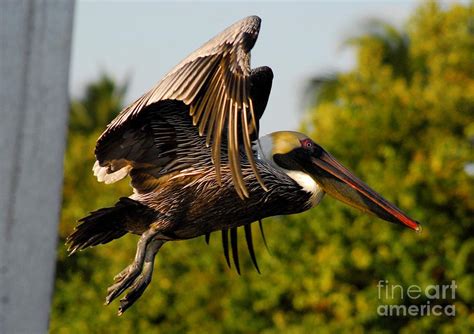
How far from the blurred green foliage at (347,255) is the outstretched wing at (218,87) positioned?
37.6 ft

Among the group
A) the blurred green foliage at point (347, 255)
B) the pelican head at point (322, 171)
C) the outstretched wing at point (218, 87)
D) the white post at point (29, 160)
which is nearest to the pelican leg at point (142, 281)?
the outstretched wing at point (218, 87)

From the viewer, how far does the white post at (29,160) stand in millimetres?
2939

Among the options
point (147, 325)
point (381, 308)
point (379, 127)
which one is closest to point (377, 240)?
point (381, 308)

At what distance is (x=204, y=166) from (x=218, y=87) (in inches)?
13.4

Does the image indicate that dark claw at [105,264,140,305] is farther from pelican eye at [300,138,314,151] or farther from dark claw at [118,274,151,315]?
pelican eye at [300,138,314,151]

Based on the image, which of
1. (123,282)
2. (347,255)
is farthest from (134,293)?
(347,255)

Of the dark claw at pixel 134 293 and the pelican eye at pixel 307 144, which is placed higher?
the pelican eye at pixel 307 144

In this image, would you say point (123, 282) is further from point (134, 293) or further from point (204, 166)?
point (204, 166)

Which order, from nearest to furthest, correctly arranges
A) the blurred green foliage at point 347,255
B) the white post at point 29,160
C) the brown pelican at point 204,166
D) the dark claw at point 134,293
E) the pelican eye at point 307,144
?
the white post at point 29,160, the dark claw at point 134,293, the brown pelican at point 204,166, the pelican eye at point 307,144, the blurred green foliage at point 347,255

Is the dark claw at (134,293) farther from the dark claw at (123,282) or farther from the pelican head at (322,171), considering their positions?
the pelican head at (322,171)

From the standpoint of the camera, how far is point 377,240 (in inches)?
631

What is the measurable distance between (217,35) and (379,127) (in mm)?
13268

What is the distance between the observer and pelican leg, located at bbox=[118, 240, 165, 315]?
4.06 metres

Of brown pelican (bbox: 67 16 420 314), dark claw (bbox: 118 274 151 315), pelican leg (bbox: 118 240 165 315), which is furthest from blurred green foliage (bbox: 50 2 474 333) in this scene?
dark claw (bbox: 118 274 151 315)
